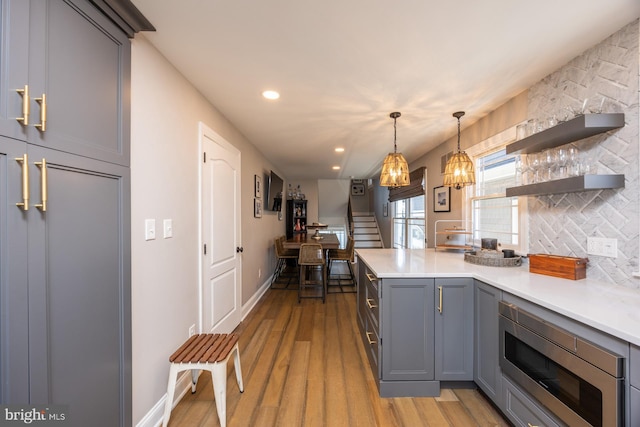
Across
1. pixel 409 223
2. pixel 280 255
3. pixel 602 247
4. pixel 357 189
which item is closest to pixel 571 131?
pixel 602 247

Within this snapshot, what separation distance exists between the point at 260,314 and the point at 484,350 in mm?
2599

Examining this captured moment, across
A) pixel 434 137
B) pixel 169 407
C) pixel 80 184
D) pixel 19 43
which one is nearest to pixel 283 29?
pixel 19 43

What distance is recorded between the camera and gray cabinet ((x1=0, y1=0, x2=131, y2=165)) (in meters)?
0.89

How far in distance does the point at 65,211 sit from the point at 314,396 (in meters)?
1.85

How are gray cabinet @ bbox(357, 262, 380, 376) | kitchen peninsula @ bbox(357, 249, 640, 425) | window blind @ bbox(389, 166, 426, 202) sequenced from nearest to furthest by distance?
kitchen peninsula @ bbox(357, 249, 640, 425)
gray cabinet @ bbox(357, 262, 380, 376)
window blind @ bbox(389, 166, 426, 202)

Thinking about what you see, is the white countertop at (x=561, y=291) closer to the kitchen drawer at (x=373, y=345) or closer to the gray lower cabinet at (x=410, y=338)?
the gray lower cabinet at (x=410, y=338)

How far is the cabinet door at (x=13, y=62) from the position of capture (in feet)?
2.79

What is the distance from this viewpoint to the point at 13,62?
88 centimetres

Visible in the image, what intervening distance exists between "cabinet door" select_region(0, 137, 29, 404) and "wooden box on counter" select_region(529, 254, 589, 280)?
273cm

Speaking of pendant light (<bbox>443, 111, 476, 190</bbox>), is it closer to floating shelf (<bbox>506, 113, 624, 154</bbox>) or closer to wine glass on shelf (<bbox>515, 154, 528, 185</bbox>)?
wine glass on shelf (<bbox>515, 154, 528, 185</bbox>)

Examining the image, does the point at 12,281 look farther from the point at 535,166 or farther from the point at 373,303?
the point at 535,166

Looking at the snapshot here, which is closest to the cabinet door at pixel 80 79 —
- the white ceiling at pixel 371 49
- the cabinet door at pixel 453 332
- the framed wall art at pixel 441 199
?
the white ceiling at pixel 371 49

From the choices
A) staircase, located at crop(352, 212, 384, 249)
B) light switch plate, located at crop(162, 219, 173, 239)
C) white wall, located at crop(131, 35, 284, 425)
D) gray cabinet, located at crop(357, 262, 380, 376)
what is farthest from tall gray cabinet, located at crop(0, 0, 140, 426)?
staircase, located at crop(352, 212, 384, 249)

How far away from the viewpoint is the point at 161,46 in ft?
5.38
